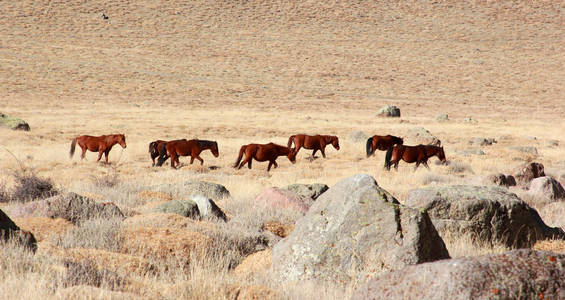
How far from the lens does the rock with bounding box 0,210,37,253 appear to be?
5.02m

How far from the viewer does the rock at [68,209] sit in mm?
6969

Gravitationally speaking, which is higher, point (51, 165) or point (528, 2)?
point (528, 2)

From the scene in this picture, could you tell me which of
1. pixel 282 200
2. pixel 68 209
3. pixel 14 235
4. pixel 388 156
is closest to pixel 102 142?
pixel 388 156

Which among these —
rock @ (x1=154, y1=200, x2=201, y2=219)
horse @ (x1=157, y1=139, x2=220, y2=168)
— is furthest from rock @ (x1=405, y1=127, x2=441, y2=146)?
rock @ (x1=154, y1=200, x2=201, y2=219)

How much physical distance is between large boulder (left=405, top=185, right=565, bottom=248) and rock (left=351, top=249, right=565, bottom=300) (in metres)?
3.56

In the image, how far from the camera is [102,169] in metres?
17.0

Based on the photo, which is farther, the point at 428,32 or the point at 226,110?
the point at 428,32

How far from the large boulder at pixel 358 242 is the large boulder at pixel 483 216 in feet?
6.75

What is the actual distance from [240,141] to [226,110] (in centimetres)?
1840

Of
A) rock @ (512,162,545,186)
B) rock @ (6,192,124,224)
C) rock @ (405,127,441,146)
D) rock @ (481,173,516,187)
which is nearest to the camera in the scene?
rock @ (6,192,124,224)

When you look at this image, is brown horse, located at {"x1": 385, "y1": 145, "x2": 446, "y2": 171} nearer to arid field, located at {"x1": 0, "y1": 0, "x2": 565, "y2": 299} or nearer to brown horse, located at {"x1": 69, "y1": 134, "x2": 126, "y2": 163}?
arid field, located at {"x1": 0, "y1": 0, "x2": 565, "y2": 299}

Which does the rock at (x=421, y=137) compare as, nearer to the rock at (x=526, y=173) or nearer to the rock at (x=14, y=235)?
the rock at (x=526, y=173)

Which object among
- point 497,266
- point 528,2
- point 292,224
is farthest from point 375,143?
point 528,2

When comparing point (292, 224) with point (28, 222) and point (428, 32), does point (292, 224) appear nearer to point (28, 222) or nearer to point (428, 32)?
point (28, 222)
